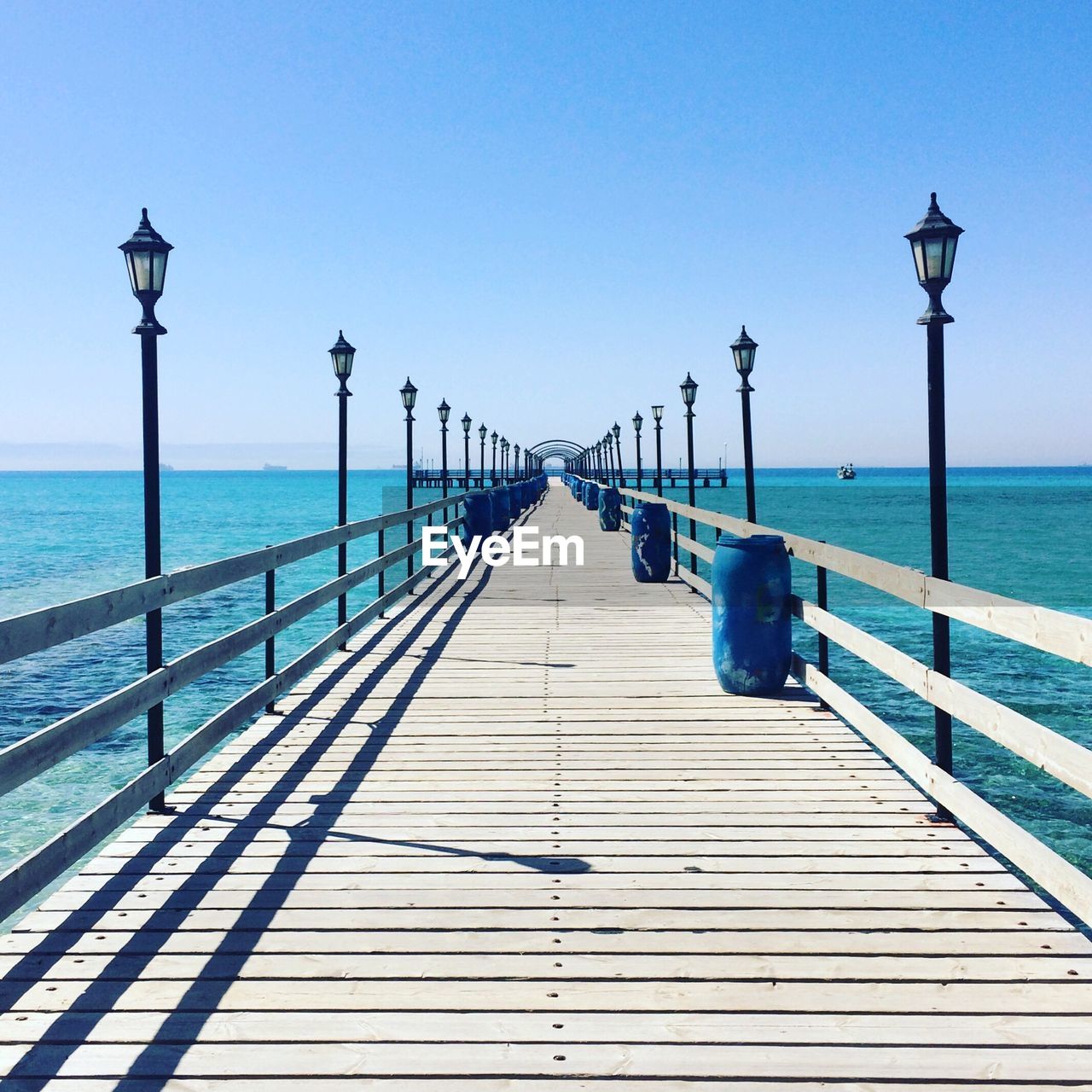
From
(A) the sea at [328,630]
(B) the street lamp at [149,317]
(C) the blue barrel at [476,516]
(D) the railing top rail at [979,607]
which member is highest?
(B) the street lamp at [149,317]

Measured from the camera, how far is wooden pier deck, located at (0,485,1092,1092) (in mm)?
2855

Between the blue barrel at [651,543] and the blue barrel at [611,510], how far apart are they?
9.64 metres

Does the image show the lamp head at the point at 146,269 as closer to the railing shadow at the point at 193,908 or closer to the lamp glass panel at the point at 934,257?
the railing shadow at the point at 193,908

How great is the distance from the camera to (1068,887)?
3.22 m

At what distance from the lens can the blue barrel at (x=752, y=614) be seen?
669cm

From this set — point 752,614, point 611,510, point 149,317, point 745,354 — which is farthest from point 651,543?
point 611,510

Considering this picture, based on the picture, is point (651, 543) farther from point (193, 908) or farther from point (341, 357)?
point (193, 908)

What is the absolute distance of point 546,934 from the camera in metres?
3.59

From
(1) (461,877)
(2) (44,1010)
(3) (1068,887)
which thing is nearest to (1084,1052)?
(3) (1068,887)

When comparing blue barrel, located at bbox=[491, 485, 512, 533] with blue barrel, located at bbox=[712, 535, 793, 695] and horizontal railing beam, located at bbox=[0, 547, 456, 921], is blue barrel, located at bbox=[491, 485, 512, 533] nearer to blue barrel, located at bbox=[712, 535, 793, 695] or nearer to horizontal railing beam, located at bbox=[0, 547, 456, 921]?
horizontal railing beam, located at bbox=[0, 547, 456, 921]

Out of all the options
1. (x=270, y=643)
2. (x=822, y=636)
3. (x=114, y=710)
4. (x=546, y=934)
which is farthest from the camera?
(x=270, y=643)

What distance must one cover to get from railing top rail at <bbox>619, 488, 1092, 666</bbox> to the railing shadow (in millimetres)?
1849

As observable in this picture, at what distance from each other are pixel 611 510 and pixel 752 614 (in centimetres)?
1781

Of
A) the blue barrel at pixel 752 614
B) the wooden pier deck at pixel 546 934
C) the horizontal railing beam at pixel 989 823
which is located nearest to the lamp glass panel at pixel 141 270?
the wooden pier deck at pixel 546 934
